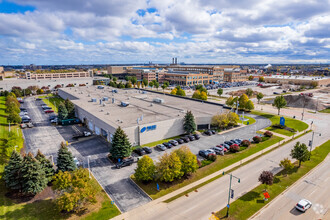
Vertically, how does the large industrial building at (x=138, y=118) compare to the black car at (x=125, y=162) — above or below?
above

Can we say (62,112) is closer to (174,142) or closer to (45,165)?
(45,165)

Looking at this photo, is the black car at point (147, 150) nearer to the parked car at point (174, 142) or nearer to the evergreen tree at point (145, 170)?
the parked car at point (174, 142)

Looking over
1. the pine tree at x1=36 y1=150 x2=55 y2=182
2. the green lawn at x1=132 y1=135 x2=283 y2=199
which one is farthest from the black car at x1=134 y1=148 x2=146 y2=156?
the pine tree at x1=36 y1=150 x2=55 y2=182

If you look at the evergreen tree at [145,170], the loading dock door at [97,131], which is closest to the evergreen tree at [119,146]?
the evergreen tree at [145,170]

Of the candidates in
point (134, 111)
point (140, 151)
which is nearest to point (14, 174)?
point (140, 151)

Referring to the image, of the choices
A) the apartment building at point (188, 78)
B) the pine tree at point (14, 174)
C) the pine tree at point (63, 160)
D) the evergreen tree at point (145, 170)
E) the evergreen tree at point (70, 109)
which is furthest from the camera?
the apartment building at point (188, 78)
